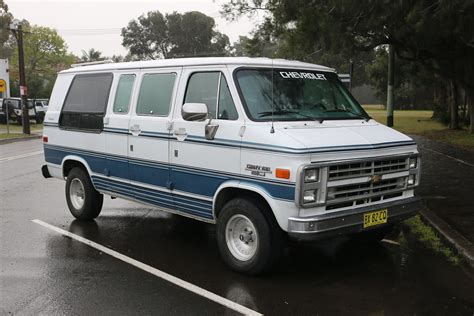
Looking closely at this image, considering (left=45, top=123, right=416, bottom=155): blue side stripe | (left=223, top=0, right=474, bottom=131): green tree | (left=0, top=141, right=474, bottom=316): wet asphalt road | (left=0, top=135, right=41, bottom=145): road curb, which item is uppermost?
(left=223, top=0, right=474, bottom=131): green tree

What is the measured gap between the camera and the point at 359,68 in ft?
252

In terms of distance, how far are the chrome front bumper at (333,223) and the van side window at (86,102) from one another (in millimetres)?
3555

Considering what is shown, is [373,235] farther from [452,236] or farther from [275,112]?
[275,112]

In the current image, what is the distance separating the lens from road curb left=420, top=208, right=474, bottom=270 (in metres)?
5.84

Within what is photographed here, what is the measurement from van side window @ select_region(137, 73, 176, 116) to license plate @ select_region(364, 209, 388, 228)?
2.63m

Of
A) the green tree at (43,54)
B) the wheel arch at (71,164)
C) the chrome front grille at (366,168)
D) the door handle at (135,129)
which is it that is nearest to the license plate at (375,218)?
the chrome front grille at (366,168)

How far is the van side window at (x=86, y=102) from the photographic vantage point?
24.0 ft

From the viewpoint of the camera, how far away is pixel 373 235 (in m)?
6.57

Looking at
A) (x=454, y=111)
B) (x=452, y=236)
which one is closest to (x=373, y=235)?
(x=452, y=236)

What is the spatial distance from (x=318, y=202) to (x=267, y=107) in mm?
1222

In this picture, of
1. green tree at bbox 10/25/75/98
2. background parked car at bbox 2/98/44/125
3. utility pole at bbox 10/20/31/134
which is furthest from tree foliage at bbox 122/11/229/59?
utility pole at bbox 10/20/31/134

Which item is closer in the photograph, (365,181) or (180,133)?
(365,181)

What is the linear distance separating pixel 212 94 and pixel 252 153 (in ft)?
3.23

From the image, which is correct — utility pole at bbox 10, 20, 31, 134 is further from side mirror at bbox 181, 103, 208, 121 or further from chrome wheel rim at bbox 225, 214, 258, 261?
chrome wheel rim at bbox 225, 214, 258, 261
